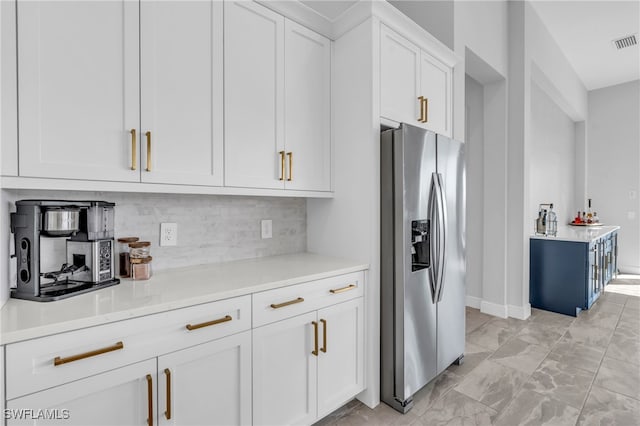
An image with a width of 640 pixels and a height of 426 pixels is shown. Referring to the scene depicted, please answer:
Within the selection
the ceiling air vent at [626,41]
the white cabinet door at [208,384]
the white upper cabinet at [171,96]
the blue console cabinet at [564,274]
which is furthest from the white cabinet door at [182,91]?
the ceiling air vent at [626,41]

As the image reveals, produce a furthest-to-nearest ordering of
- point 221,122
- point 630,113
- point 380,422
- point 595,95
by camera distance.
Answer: point 595,95, point 630,113, point 380,422, point 221,122

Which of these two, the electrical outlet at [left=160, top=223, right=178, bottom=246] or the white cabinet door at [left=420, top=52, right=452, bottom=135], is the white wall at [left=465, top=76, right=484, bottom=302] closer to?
the white cabinet door at [left=420, top=52, right=452, bottom=135]

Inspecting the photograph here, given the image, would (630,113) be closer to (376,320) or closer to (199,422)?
(376,320)

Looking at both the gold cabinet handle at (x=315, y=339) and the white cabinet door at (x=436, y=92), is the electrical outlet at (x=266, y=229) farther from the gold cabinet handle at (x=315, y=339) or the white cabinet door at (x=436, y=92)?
the white cabinet door at (x=436, y=92)

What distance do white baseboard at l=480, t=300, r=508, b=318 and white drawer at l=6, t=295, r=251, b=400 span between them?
10.5 feet

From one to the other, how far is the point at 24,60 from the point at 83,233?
697 mm

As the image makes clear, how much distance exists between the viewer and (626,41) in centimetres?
Result: 430

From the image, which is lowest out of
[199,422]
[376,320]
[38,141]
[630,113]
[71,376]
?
[199,422]

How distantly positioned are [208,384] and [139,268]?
64 cm

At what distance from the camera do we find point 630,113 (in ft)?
18.5

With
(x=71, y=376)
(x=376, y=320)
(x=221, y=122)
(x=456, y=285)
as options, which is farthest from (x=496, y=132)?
(x=71, y=376)

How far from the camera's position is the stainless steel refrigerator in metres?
1.91

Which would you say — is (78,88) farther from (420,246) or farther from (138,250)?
(420,246)

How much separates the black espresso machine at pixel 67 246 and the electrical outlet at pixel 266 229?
36.0 inches
